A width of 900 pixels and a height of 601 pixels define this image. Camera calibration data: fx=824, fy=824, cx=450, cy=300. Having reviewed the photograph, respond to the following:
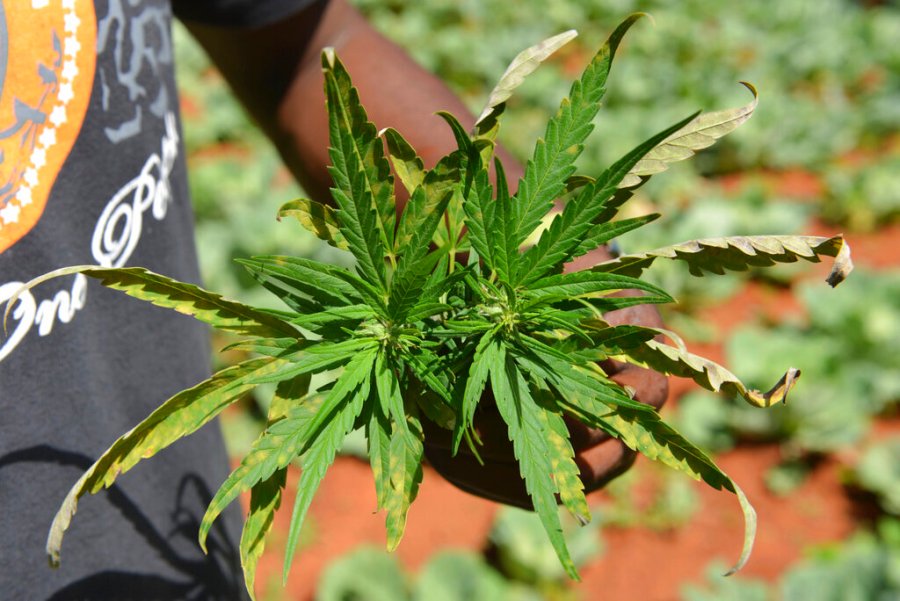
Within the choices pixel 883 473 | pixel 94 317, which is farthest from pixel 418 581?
pixel 94 317

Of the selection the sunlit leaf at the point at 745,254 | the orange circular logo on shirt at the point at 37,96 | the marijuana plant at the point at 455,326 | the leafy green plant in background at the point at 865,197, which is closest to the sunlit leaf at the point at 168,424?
the marijuana plant at the point at 455,326

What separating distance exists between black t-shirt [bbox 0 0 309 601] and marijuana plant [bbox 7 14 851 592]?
20 cm

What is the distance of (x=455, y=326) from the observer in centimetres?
89

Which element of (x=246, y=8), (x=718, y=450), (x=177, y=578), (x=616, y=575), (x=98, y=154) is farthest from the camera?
(x=718, y=450)

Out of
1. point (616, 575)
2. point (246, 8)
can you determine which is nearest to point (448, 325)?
point (246, 8)

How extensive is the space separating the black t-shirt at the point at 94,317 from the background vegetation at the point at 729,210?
1.90m

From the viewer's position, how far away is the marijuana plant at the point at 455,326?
2.87 feet

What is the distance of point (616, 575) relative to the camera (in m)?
3.20

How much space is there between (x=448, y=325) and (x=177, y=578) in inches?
25.4

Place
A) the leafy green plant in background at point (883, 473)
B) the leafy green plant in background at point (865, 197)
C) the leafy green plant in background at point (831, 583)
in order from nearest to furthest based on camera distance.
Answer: the leafy green plant in background at point (831, 583)
the leafy green plant in background at point (883, 473)
the leafy green plant in background at point (865, 197)

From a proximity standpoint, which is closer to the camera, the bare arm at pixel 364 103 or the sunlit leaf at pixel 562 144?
the sunlit leaf at pixel 562 144

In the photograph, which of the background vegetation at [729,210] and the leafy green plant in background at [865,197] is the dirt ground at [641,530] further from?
the leafy green plant in background at [865,197]

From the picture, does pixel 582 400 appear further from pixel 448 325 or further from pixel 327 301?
pixel 327 301

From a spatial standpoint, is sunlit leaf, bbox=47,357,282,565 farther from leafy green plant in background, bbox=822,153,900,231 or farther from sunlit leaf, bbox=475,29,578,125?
leafy green plant in background, bbox=822,153,900,231
